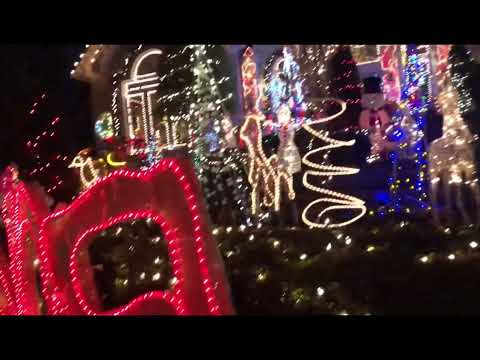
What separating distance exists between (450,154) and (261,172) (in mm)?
1361

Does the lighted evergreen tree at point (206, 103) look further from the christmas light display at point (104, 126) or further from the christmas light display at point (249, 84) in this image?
the christmas light display at point (104, 126)

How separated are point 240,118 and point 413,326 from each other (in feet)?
6.56

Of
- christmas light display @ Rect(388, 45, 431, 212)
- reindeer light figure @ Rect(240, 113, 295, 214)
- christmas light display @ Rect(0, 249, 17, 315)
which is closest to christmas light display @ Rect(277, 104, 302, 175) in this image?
reindeer light figure @ Rect(240, 113, 295, 214)

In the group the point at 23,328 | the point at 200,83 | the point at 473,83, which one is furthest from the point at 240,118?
the point at 23,328

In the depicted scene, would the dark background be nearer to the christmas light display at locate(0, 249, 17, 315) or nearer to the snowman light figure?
the christmas light display at locate(0, 249, 17, 315)


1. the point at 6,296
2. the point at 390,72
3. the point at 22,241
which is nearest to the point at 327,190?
the point at 390,72

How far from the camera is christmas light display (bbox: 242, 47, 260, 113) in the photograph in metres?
4.74

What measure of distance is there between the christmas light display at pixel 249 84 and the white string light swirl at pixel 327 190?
47cm

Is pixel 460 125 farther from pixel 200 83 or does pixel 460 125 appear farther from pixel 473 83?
pixel 200 83

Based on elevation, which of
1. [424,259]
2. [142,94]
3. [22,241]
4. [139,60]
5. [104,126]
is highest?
[139,60]

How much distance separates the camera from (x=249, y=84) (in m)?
4.83

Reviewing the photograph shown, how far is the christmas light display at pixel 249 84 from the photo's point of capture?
474 centimetres

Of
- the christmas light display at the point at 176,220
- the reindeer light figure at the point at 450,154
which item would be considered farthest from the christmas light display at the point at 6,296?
the reindeer light figure at the point at 450,154

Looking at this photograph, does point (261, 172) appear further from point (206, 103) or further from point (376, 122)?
point (376, 122)
